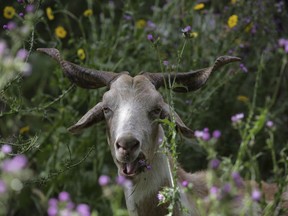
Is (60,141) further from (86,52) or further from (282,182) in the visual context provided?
(282,182)

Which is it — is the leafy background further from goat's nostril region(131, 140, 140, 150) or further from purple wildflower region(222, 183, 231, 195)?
purple wildflower region(222, 183, 231, 195)

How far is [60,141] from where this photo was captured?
7.29 meters

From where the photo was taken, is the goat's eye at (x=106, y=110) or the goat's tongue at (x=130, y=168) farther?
the goat's eye at (x=106, y=110)

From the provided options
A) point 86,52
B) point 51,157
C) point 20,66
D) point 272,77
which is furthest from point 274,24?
point 20,66

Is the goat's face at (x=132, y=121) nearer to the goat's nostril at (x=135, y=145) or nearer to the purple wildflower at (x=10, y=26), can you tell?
the goat's nostril at (x=135, y=145)

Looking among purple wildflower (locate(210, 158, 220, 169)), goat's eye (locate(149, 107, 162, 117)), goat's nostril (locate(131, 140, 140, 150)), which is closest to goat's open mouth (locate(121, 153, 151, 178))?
goat's nostril (locate(131, 140, 140, 150))

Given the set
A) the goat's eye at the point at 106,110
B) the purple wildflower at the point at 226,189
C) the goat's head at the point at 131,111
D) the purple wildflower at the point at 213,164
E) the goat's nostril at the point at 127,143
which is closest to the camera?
the purple wildflower at the point at 226,189

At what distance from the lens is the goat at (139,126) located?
4797 mm

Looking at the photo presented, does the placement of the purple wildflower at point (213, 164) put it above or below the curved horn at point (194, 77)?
above

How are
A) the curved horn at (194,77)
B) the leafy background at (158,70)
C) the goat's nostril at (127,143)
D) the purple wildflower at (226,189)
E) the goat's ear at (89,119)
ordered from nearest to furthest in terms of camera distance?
1. the purple wildflower at (226,189)
2. the goat's nostril at (127,143)
3. the goat's ear at (89,119)
4. the curved horn at (194,77)
5. the leafy background at (158,70)

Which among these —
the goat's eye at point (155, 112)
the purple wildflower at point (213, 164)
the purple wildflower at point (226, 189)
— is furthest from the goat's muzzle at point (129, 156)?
the purple wildflower at point (226, 189)

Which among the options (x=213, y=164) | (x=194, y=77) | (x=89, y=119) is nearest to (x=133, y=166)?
(x=89, y=119)

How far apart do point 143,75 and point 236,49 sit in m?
2.42

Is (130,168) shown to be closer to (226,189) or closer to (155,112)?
(155,112)
